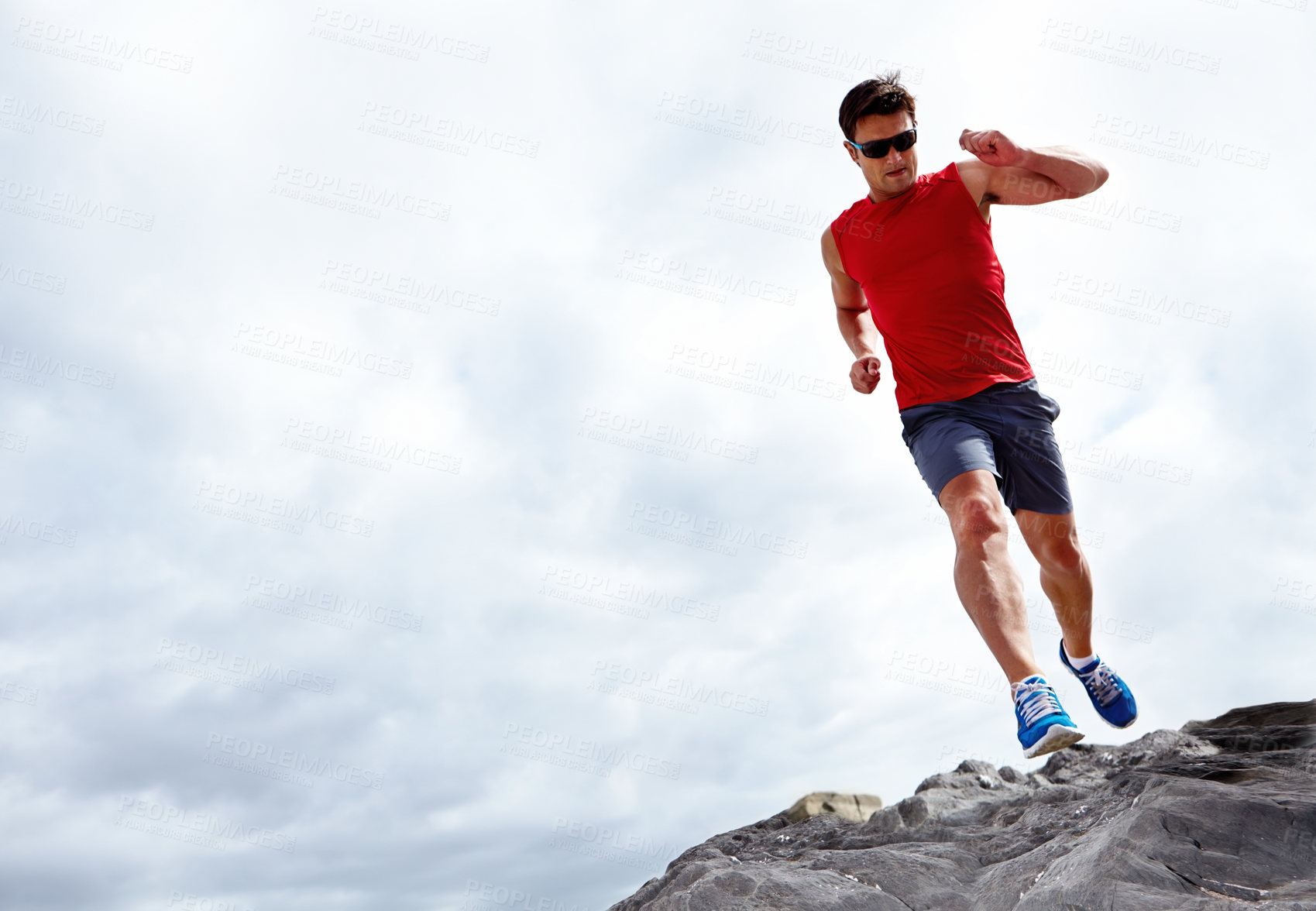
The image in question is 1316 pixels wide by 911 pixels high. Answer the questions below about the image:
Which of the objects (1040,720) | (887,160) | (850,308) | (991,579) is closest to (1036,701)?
(1040,720)

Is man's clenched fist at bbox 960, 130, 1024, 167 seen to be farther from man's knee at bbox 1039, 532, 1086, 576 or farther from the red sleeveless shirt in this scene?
man's knee at bbox 1039, 532, 1086, 576

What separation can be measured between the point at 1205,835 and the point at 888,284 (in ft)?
8.23

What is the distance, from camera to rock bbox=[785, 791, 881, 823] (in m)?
5.16

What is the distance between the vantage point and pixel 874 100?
13.7 ft

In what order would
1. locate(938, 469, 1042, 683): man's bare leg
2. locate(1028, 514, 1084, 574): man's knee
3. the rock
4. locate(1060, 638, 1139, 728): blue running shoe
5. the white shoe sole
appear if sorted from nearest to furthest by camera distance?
the white shoe sole
locate(938, 469, 1042, 683): man's bare leg
locate(1028, 514, 1084, 574): man's knee
locate(1060, 638, 1139, 728): blue running shoe
the rock

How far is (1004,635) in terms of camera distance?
3.61 metres

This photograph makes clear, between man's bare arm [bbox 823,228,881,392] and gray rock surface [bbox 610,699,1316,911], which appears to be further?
man's bare arm [bbox 823,228,881,392]

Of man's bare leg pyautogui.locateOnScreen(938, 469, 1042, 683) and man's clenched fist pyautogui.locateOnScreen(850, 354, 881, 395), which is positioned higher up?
man's clenched fist pyautogui.locateOnScreen(850, 354, 881, 395)

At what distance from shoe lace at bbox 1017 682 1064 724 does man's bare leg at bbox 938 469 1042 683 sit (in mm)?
65

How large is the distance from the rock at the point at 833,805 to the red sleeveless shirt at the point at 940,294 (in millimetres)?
2267

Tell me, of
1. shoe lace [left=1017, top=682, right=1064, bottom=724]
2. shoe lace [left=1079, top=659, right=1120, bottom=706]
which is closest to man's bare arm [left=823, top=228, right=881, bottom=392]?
shoe lace [left=1017, top=682, right=1064, bottom=724]

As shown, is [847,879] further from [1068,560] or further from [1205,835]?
[1068,560]

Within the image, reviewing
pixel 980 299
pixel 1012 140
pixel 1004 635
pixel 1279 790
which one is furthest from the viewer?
pixel 980 299

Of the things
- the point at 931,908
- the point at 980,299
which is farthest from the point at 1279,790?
the point at 980,299
